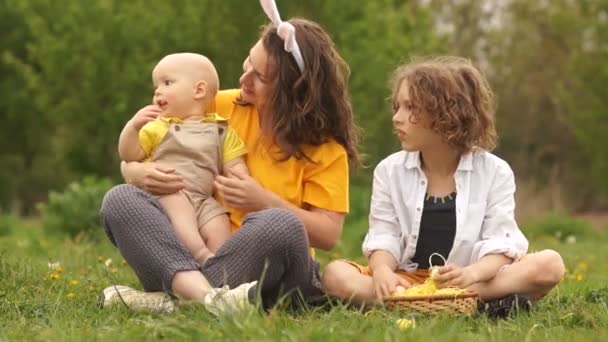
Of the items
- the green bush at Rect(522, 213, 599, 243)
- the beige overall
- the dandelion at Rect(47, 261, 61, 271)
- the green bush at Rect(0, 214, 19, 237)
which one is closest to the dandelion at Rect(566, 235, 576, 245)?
the green bush at Rect(522, 213, 599, 243)

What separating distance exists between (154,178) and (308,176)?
60 centimetres

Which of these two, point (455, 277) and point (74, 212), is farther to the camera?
point (74, 212)

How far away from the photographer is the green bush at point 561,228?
1109 centimetres

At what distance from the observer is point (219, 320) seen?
3258 mm

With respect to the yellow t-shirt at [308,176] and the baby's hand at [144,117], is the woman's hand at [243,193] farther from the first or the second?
the baby's hand at [144,117]

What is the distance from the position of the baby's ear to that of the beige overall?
0.36 feet

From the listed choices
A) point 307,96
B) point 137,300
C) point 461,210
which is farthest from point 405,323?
point 307,96

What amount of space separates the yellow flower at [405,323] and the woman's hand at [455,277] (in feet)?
1.93

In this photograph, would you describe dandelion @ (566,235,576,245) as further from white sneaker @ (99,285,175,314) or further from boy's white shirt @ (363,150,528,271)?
white sneaker @ (99,285,175,314)

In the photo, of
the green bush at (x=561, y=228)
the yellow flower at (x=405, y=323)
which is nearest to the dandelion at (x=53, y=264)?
the yellow flower at (x=405, y=323)

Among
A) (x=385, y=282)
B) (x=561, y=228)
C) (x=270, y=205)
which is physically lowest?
(x=561, y=228)

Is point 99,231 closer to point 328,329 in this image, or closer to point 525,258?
point 525,258

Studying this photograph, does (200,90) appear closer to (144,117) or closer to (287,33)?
(144,117)

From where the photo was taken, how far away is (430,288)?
4.07 meters
